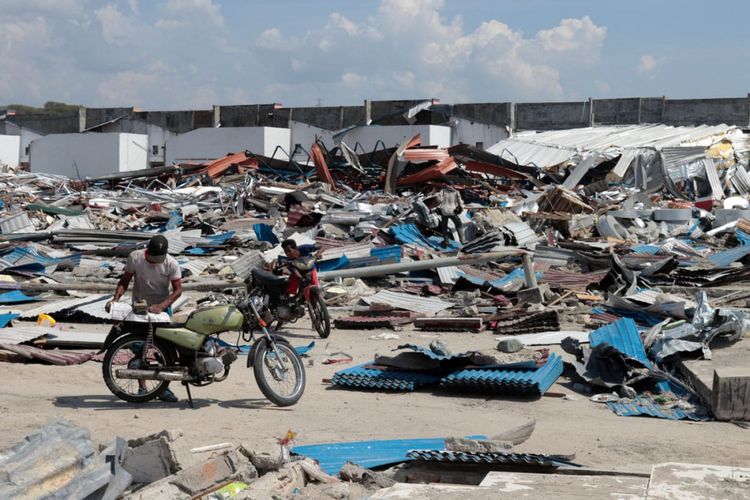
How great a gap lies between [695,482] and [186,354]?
14.1ft

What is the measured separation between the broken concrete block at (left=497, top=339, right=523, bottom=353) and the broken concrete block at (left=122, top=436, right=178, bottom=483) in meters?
5.08

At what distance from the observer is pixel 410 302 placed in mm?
12914

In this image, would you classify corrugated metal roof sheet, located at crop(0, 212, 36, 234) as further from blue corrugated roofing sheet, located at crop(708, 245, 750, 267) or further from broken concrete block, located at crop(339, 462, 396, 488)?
broken concrete block, located at crop(339, 462, 396, 488)

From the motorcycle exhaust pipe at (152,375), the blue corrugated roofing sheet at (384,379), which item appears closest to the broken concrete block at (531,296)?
the blue corrugated roofing sheet at (384,379)

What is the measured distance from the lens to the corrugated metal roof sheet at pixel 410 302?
1272cm

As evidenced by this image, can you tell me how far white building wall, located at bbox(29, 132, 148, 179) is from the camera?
4109 cm

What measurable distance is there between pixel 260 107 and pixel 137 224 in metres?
20.5

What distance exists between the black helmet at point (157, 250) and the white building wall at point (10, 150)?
41155 mm

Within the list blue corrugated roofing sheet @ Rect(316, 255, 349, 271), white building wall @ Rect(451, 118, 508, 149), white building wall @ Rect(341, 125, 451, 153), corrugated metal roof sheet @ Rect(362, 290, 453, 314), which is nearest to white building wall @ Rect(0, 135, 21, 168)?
white building wall @ Rect(341, 125, 451, 153)

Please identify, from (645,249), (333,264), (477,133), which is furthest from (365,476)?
(477,133)

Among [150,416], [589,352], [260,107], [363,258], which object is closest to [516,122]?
[260,107]

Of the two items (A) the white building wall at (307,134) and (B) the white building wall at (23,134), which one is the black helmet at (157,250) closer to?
(A) the white building wall at (307,134)

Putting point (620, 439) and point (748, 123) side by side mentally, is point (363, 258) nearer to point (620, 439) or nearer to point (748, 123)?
point (620, 439)

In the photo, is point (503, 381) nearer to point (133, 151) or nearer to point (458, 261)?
point (458, 261)
